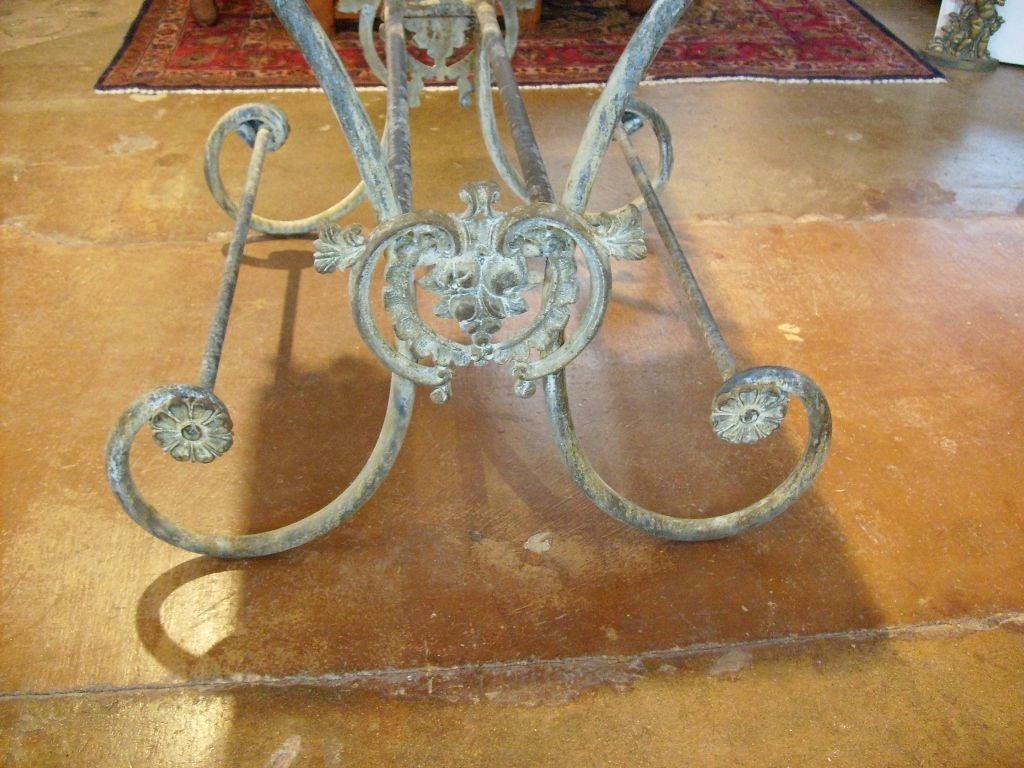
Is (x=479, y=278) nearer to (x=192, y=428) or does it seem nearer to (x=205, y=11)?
(x=192, y=428)

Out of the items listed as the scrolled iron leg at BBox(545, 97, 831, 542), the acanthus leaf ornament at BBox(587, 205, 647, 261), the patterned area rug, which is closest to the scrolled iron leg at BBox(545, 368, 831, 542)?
the scrolled iron leg at BBox(545, 97, 831, 542)

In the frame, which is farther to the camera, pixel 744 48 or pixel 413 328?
pixel 744 48

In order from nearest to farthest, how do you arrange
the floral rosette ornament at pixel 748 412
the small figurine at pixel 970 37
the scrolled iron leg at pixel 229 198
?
the floral rosette ornament at pixel 748 412 → the scrolled iron leg at pixel 229 198 → the small figurine at pixel 970 37

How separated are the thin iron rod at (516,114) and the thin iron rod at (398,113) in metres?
0.17

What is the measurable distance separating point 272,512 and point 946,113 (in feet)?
8.63

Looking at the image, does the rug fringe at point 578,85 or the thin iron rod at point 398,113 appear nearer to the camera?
the thin iron rod at point 398,113

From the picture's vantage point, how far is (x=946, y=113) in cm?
301

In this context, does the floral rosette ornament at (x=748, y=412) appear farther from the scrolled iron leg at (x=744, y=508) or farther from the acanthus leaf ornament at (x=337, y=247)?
the acanthus leaf ornament at (x=337, y=247)

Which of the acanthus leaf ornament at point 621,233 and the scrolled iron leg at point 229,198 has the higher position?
the acanthus leaf ornament at point 621,233

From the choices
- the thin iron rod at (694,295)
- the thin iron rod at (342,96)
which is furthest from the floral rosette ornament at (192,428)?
the thin iron rod at (694,295)

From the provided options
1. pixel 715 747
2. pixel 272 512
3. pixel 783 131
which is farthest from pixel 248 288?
pixel 783 131

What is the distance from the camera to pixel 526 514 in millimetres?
1592

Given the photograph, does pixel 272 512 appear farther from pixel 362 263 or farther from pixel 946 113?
pixel 946 113

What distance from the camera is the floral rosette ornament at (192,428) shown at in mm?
1239
